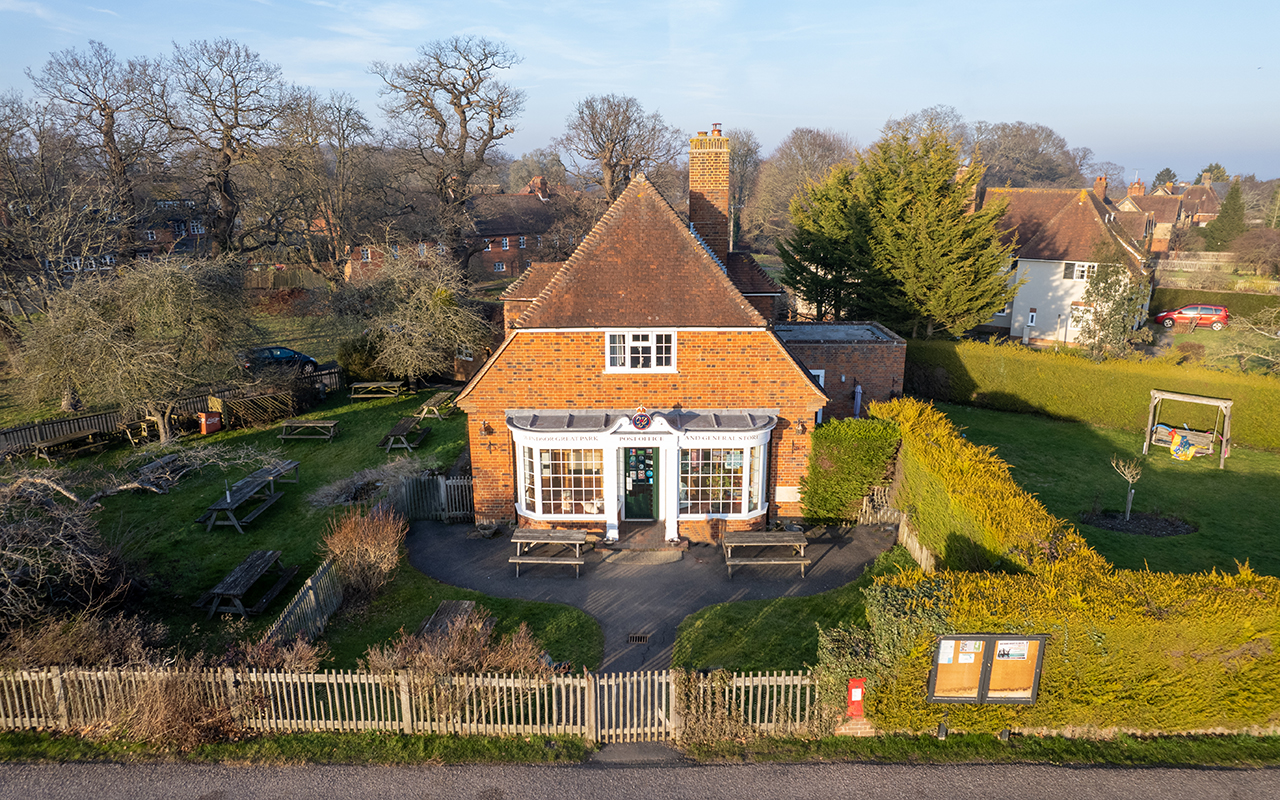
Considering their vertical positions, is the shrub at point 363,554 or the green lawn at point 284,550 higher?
the shrub at point 363,554

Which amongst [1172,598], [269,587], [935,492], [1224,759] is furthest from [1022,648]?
[269,587]

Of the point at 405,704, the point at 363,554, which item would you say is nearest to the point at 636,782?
the point at 405,704

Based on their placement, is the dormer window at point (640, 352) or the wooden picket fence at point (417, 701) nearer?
the wooden picket fence at point (417, 701)

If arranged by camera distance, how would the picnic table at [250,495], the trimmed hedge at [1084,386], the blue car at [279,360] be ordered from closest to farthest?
1. the picnic table at [250,495]
2. the trimmed hedge at [1084,386]
3. the blue car at [279,360]

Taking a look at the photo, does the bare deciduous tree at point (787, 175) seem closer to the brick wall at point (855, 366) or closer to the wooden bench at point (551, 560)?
the brick wall at point (855, 366)

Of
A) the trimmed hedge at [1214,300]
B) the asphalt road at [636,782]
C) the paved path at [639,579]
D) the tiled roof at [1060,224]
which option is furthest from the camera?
the trimmed hedge at [1214,300]

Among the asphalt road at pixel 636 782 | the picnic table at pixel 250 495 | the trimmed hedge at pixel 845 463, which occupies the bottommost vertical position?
the asphalt road at pixel 636 782

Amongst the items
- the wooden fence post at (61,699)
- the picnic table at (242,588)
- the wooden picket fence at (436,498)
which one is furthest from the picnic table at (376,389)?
the wooden fence post at (61,699)
